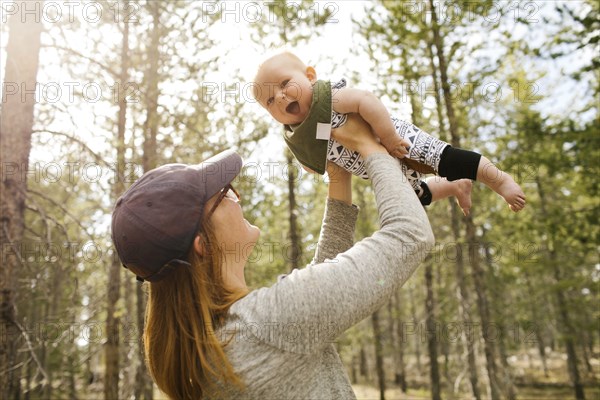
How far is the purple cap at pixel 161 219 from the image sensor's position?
1423 mm

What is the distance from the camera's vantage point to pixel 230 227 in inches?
63.0

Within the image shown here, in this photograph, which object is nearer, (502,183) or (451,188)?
(502,183)

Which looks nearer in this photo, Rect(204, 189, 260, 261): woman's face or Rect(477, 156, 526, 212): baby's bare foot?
Rect(204, 189, 260, 261): woman's face

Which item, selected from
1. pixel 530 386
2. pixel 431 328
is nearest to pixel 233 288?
pixel 431 328

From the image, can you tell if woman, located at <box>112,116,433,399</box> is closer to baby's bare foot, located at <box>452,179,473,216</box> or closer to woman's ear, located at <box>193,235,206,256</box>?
woman's ear, located at <box>193,235,206,256</box>

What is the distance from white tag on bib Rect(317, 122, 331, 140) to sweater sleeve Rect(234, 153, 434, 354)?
579 millimetres

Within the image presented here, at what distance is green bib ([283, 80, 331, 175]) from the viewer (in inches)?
75.5

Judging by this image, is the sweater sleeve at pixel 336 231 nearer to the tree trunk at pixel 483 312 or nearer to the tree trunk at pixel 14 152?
the tree trunk at pixel 14 152

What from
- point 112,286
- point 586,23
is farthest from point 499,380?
point 112,286

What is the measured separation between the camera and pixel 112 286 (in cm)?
912

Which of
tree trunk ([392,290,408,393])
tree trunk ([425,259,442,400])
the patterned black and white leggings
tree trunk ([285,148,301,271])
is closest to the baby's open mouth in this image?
the patterned black and white leggings

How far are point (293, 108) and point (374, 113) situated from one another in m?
0.45

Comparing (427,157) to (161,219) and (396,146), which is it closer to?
(396,146)

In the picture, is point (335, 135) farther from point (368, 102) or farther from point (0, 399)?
point (0, 399)
